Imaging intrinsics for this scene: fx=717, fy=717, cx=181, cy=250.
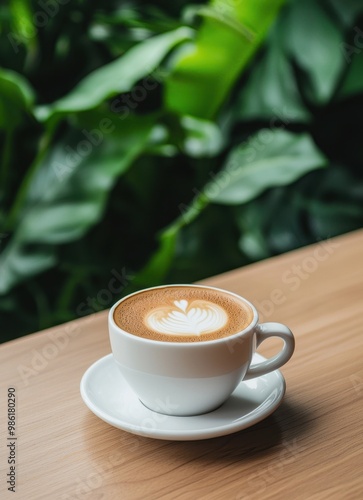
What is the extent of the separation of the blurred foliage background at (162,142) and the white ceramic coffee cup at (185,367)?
74cm

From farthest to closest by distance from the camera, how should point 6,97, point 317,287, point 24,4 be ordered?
point 24,4, point 6,97, point 317,287

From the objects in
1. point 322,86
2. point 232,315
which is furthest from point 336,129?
point 232,315

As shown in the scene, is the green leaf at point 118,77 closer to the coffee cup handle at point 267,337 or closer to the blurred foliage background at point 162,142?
the blurred foliage background at point 162,142

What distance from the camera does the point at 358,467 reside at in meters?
0.50

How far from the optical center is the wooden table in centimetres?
49

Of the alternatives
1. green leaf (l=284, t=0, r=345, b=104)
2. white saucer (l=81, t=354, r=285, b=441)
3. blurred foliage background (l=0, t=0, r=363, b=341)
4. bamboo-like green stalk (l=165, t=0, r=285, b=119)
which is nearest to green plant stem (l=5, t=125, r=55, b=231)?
blurred foliage background (l=0, t=0, r=363, b=341)

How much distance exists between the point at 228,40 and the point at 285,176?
270 millimetres

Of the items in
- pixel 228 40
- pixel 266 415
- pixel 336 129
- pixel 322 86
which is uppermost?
pixel 266 415

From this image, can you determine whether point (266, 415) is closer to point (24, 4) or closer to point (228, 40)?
point (228, 40)

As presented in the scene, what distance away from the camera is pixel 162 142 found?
1423 mm
